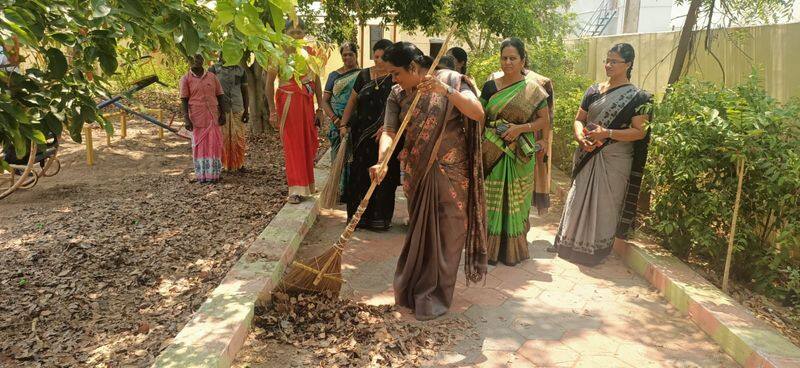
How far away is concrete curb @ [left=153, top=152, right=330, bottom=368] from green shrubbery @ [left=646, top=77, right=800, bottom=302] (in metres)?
2.94

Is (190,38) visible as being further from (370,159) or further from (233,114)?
(233,114)

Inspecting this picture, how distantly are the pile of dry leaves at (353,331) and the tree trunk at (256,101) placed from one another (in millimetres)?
7982

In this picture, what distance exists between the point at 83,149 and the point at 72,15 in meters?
8.41

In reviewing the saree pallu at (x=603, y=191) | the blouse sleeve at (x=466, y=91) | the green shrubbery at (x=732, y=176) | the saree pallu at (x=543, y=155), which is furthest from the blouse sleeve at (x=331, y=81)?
the green shrubbery at (x=732, y=176)

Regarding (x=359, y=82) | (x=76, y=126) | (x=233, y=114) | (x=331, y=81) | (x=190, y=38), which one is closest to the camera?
(x=190, y=38)

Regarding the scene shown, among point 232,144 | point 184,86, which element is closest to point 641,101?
point 184,86

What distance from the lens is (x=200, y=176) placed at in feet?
24.3

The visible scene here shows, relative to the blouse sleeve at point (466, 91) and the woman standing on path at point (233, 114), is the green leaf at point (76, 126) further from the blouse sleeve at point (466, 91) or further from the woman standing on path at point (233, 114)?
the woman standing on path at point (233, 114)

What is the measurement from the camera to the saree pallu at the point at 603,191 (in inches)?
185

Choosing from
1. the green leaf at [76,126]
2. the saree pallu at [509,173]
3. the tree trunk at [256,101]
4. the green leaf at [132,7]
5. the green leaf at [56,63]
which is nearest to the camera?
the green leaf at [132,7]

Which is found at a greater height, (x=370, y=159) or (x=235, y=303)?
(x=370, y=159)

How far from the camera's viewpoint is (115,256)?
4574 millimetres

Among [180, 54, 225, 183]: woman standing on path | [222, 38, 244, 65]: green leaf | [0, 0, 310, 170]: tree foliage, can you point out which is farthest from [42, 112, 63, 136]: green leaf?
[180, 54, 225, 183]: woman standing on path

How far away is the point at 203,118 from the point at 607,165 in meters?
4.94
